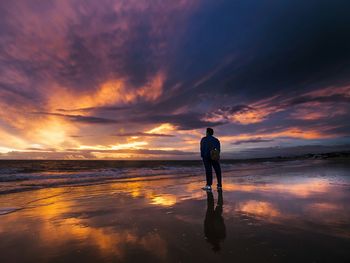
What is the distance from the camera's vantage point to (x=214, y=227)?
434 cm

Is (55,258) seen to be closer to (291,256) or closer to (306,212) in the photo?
(291,256)

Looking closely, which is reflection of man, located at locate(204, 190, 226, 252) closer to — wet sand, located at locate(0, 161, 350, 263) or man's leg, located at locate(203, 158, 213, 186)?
wet sand, located at locate(0, 161, 350, 263)

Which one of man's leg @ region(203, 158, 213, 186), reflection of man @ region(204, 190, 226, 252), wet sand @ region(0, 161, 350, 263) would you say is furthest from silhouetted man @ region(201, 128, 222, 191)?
reflection of man @ region(204, 190, 226, 252)

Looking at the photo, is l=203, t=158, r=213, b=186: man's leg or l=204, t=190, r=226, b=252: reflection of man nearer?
l=204, t=190, r=226, b=252: reflection of man

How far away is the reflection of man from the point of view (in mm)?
3650

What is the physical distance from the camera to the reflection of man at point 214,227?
365 cm

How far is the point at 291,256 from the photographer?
2994 mm

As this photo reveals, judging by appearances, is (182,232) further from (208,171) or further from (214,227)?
(208,171)

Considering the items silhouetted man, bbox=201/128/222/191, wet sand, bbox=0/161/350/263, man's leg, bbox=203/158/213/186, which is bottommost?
wet sand, bbox=0/161/350/263

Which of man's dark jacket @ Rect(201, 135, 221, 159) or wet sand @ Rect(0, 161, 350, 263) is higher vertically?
man's dark jacket @ Rect(201, 135, 221, 159)

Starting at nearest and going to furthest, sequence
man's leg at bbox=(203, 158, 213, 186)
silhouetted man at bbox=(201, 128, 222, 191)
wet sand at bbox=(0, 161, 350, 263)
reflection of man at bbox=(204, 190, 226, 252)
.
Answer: wet sand at bbox=(0, 161, 350, 263) → reflection of man at bbox=(204, 190, 226, 252) → man's leg at bbox=(203, 158, 213, 186) → silhouetted man at bbox=(201, 128, 222, 191)

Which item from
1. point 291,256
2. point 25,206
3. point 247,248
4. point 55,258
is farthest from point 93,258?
point 25,206

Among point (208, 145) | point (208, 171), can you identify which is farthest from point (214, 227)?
point (208, 145)

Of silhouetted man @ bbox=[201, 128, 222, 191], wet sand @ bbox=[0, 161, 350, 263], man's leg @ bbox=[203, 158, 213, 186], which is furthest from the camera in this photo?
silhouetted man @ bbox=[201, 128, 222, 191]
